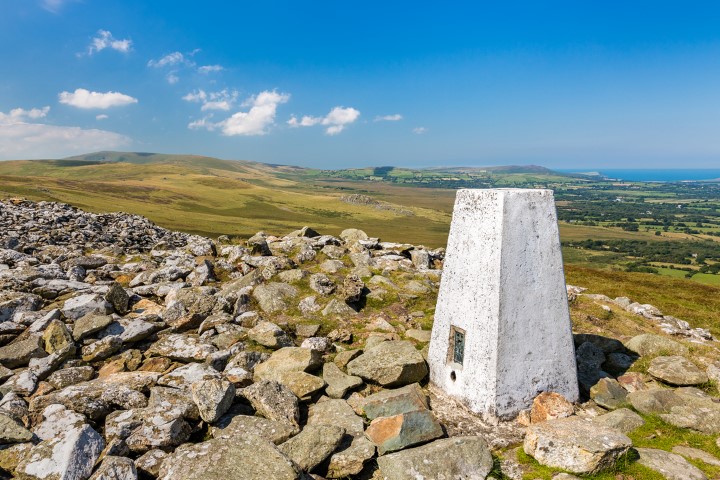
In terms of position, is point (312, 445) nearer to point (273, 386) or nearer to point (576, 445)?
point (273, 386)

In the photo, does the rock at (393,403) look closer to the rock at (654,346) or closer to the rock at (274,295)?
the rock at (274,295)

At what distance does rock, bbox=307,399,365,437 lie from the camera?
7.97 metres

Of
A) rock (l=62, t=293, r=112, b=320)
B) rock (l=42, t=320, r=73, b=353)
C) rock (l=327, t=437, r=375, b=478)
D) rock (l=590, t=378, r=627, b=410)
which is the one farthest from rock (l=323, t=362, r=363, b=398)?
rock (l=62, t=293, r=112, b=320)

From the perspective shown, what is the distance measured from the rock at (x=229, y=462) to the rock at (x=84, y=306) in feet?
22.8

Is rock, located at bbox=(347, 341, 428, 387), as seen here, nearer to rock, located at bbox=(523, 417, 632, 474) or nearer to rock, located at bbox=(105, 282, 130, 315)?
rock, located at bbox=(523, 417, 632, 474)

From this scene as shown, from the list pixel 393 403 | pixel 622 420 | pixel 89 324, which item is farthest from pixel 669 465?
pixel 89 324

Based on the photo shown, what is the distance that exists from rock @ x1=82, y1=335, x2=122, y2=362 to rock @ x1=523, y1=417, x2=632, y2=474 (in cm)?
960

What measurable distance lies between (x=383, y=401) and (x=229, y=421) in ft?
10.3

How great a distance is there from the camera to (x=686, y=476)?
6.57 metres

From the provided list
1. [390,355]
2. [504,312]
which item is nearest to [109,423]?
[390,355]

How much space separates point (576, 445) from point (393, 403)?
3.42 metres

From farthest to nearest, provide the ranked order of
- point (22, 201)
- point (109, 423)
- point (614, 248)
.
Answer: point (614, 248)
point (22, 201)
point (109, 423)

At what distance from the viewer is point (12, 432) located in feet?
22.4

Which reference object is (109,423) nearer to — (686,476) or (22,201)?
(686,476)
